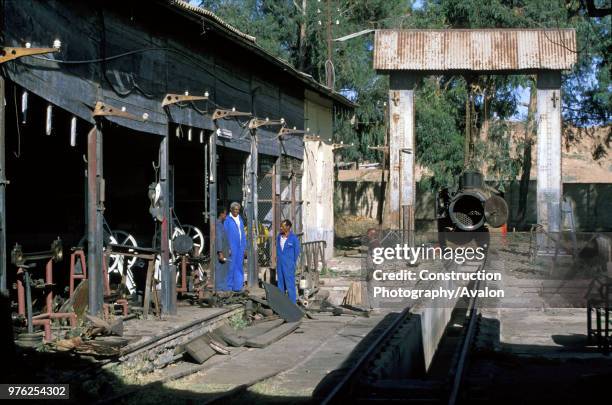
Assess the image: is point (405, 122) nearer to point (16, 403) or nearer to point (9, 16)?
point (9, 16)

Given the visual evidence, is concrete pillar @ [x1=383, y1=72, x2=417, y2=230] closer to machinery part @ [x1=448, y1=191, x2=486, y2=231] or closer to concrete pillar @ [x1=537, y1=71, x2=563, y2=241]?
machinery part @ [x1=448, y1=191, x2=486, y2=231]

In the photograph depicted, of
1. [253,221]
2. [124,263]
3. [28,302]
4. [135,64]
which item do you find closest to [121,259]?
[124,263]

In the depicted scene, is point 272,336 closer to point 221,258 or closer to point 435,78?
point 221,258

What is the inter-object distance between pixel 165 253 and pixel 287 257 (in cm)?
286

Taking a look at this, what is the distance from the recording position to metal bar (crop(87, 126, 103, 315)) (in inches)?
440

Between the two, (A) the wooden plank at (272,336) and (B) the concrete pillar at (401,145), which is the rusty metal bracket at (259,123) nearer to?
(B) the concrete pillar at (401,145)

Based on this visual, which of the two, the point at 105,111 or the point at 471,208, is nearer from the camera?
the point at 105,111

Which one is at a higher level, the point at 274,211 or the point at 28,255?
the point at 274,211

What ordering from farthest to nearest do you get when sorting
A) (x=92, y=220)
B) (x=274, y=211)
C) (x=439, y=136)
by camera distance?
(x=439, y=136) → (x=274, y=211) → (x=92, y=220)

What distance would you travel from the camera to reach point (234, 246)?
15.5 meters

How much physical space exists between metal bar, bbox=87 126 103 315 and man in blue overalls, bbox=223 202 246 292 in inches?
173

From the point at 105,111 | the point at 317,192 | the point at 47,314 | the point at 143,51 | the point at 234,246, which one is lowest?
the point at 47,314

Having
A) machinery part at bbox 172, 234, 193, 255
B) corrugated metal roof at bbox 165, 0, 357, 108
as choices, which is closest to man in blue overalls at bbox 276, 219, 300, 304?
machinery part at bbox 172, 234, 193, 255

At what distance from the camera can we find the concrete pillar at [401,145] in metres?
21.5
